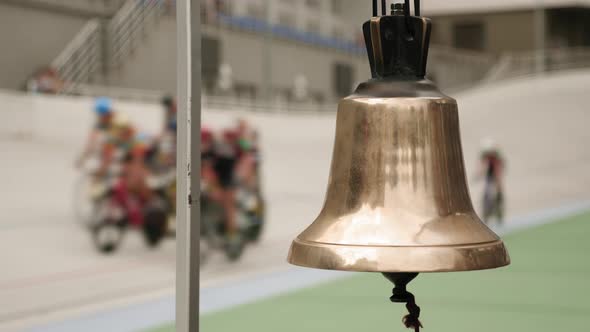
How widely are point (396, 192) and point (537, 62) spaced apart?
3199 centimetres

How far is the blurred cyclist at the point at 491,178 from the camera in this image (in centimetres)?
1557

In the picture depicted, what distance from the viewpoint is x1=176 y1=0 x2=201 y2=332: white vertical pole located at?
200cm

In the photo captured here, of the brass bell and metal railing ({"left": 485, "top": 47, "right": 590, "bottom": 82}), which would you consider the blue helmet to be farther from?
metal railing ({"left": 485, "top": 47, "right": 590, "bottom": 82})

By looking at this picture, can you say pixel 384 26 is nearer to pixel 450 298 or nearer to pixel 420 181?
pixel 420 181

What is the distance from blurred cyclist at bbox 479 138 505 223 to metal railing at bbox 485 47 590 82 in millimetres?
13634

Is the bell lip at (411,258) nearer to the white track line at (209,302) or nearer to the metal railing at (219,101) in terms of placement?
the white track line at (209,302)

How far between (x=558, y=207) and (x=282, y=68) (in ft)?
21.9

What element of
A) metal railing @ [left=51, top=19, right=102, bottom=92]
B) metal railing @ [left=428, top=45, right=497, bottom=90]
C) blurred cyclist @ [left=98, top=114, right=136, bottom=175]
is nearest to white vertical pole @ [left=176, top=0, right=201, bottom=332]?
metal railing @ [left=51, top=19, right=102, bottom=92]

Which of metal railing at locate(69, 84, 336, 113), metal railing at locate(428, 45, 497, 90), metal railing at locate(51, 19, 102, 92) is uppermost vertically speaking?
Result: metal railing at locate(428, 45, 497, 90)

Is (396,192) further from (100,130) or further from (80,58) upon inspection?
(80,58)

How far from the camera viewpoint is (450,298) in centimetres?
949

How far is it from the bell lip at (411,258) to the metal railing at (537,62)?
27845 mm

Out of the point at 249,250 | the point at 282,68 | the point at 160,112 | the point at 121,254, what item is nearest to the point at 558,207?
the point at 282,68

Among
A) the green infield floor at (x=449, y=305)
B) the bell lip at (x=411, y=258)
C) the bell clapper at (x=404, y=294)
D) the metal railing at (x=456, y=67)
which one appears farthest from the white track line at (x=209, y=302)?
the metal railing at (x=456, y=67)
